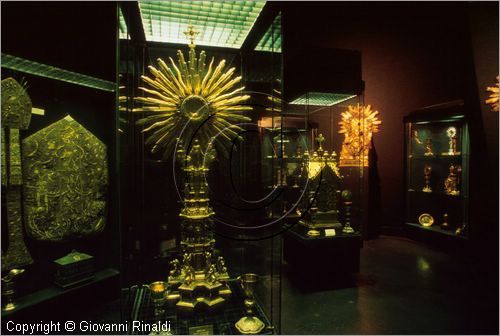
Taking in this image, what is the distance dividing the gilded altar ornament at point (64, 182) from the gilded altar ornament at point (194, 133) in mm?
1055

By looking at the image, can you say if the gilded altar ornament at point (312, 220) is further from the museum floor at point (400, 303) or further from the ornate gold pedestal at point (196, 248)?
the ornate gold pedestal at point (196, 248)

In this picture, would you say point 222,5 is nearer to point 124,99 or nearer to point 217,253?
point 124,99

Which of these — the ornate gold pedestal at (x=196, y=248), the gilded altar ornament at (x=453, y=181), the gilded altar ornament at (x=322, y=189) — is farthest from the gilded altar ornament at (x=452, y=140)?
the ornate gold pedestal at (x=196, y=248)

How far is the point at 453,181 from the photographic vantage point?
5418 millimetres

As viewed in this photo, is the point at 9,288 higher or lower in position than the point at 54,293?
higher

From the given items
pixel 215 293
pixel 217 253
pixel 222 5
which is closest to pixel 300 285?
pixel 217 253

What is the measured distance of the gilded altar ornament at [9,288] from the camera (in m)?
2.50

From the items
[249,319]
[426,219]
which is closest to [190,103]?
[249,319]

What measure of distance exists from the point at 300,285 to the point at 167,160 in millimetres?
2524

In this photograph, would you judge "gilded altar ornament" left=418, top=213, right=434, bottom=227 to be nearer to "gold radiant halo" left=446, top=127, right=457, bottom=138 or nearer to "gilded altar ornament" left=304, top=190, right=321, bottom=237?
"gold radiant halo" left=446, top=127, right=457, bottom=138

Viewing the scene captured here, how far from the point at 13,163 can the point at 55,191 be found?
511 millimetres

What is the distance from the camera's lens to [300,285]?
12.7 ft

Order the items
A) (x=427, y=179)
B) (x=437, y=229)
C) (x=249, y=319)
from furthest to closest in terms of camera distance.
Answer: (x=427, y=179)
(x=437, y=229)
(x=249, y=319)

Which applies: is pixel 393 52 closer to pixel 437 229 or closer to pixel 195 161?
pixel 437 229
